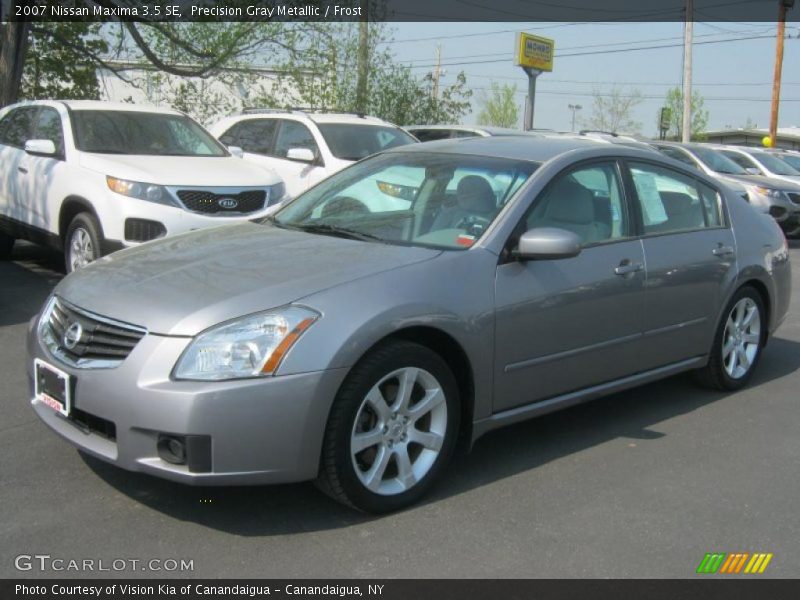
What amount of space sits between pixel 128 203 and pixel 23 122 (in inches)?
99.9

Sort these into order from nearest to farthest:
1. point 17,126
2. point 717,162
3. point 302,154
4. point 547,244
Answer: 1. point 547,244
2. point 17,126
3. point 302,154
4. point 717,162

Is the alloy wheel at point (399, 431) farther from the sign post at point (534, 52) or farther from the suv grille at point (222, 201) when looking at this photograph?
the sign post at point (534, 52)

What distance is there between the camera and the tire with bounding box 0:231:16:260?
31.2ft

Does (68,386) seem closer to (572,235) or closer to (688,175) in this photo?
(572,235)

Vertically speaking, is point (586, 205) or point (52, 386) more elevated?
point (586, 205)

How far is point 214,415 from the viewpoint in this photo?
3.27 metres

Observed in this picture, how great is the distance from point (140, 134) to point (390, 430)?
19.8ft

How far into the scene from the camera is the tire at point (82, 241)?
7734mm

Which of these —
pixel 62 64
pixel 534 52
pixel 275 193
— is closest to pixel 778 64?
pixel 534 52

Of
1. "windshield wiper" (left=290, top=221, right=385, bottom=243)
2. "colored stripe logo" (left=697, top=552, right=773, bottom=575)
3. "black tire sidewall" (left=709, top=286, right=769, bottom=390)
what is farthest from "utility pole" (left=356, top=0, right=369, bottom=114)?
"colored stripe logo" (left=697, top=552, right=773, bottom=575)

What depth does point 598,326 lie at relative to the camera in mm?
4570

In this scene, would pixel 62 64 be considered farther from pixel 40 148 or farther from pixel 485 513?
pixel 485 513

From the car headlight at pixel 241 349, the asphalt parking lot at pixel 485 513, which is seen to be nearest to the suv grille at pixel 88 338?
the car headlight at pixel 241 349

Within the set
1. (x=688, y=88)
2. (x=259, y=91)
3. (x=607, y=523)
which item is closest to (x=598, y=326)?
(x=607, y=523)
